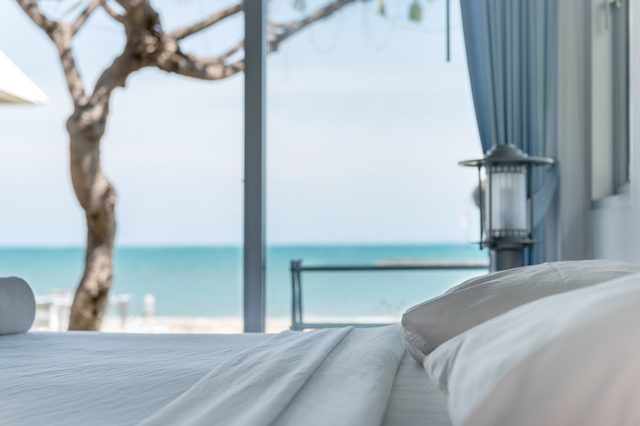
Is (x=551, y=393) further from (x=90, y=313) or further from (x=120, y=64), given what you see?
(x=90, y=313)

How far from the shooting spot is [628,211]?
9.57 feet

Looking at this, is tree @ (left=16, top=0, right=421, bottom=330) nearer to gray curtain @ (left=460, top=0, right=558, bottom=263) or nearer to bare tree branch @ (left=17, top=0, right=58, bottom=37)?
bare tree branch @ (left=17, top=0, right=58, bottom=37)

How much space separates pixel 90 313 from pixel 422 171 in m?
8.99

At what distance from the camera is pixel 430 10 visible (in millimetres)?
14312

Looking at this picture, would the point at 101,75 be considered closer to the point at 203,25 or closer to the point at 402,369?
the point at 203,25

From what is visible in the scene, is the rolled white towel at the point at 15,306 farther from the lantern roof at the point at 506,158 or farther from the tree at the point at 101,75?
the tree at the point at 101,75

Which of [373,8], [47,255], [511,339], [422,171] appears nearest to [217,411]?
[511,339]

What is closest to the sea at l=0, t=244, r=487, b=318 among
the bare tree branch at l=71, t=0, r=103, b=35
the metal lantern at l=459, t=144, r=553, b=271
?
the bare tree branch at l=71, t=0, r=103, b=35

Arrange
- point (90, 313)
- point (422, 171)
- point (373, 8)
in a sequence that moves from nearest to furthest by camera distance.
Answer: point (90, 313) → point (373, 8) → point (422, 171)

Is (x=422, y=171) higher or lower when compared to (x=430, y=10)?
lower

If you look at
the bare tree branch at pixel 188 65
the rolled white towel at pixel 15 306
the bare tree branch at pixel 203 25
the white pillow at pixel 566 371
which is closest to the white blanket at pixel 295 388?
the white pillow at pixel 566 371

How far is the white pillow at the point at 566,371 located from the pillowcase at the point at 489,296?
446 mm

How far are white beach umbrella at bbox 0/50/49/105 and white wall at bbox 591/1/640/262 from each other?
2442 mm

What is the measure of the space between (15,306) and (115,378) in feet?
2.43
